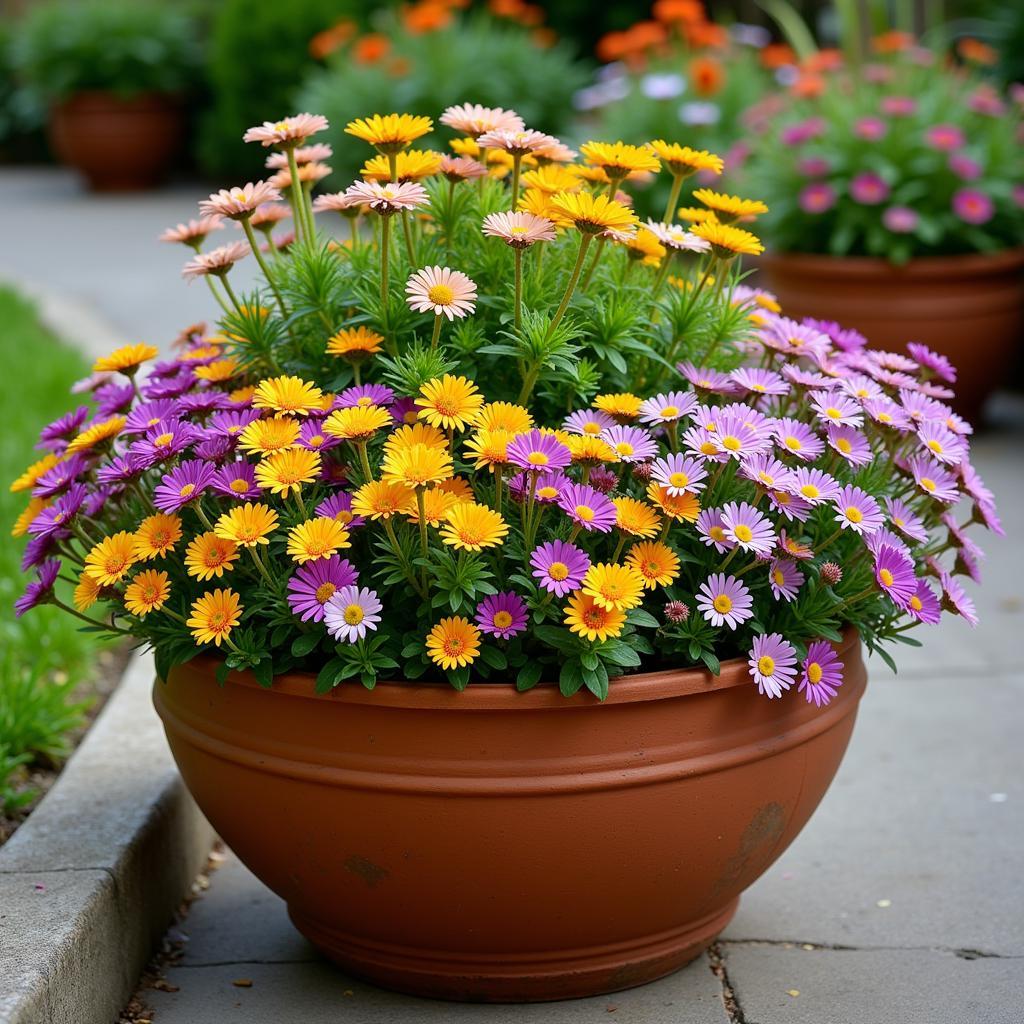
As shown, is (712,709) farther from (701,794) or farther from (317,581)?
(317,581)

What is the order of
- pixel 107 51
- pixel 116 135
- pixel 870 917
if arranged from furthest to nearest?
pixel 116 135
pixel 107 51
pixel 870 917

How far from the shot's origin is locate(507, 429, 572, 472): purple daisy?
5.67ft

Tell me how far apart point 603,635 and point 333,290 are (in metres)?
0.67

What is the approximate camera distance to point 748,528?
1.81m

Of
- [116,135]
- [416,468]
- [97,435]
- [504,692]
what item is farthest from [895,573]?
[116,135]

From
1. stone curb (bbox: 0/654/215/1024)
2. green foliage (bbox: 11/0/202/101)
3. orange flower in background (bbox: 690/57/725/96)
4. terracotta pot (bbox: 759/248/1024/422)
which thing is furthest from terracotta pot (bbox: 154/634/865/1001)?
green foliage (bbox: 11/0/202/101)

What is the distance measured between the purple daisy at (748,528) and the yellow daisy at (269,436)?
1.81ft

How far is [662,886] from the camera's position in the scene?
74.0 inches

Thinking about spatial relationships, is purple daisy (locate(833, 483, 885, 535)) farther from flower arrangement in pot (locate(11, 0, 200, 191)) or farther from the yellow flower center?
flower arrangement in pot (locate(11, 0, 200, 191))

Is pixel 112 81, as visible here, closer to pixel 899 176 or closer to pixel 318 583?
pixel 899 176

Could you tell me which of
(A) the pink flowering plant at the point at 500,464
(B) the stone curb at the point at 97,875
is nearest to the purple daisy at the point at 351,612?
(A) the pink flowering plant at the point at 500,464

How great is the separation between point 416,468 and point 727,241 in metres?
0.57

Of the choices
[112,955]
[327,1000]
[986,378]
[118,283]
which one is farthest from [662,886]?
[118,283]

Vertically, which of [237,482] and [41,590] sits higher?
[237,482]
